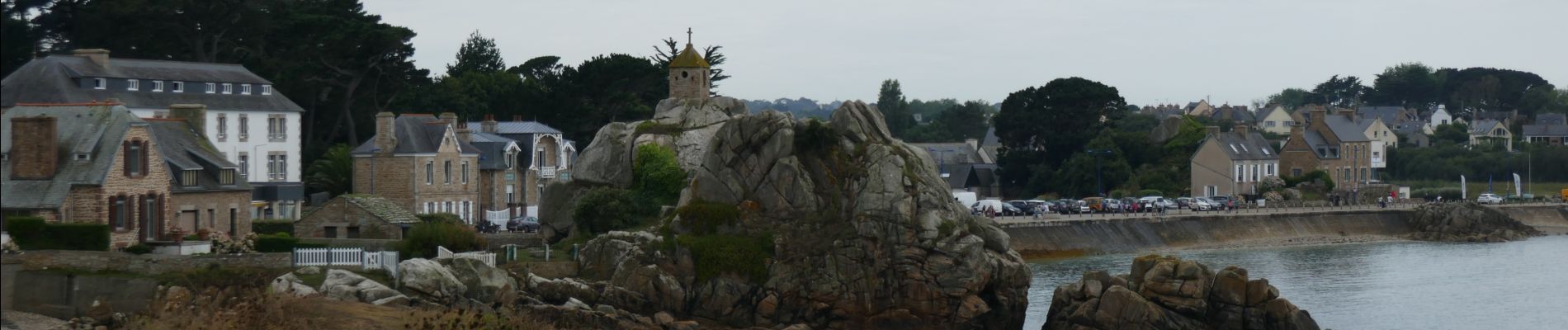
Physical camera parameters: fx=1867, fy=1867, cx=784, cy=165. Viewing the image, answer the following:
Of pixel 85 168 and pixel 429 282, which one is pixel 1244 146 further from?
pixel 85 168

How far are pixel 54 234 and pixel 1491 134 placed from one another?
145 metres

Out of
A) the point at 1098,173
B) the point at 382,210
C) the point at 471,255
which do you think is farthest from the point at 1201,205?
the point at 471,255

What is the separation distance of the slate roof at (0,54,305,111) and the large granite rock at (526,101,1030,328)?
58.4ft

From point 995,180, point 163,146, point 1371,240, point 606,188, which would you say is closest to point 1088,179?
point 995,180

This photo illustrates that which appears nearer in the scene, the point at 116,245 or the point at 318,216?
the point at 116,245

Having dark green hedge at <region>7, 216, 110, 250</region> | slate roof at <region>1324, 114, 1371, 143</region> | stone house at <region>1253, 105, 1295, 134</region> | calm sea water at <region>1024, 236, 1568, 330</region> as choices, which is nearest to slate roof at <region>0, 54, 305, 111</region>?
dark green hedge at <region>7, 216, 110, 250</region>

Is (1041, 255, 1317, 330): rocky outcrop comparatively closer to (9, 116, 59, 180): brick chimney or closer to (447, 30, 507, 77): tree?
(9, 116, 59, 180): brick chimney

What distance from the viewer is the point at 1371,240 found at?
315 ft

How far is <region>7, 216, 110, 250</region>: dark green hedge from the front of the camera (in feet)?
127

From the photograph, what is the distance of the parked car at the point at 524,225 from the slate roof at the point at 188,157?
14725mm

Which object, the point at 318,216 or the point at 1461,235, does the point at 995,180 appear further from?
the point at 318,216

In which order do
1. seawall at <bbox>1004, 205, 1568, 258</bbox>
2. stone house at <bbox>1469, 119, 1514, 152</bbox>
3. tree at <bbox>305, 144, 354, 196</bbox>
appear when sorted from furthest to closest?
stone house at <bbox>1469, 119, 1514, 152</bbox> < seawall at <bbox>1004, 205, 1568, 258</bbox> < tree at <bbox>305, 144, 354, 196</bbox>

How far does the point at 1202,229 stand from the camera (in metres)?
90.1

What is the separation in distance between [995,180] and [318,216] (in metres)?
68.9
